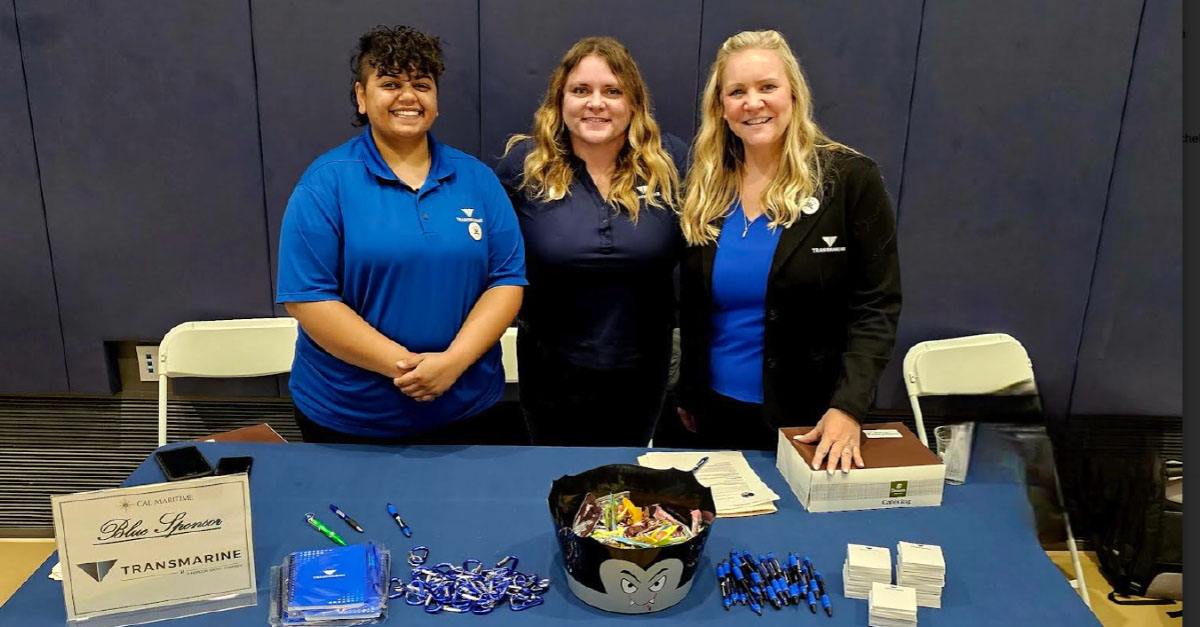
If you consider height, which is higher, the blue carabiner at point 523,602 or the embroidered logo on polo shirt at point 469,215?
the embroidered logo on polo shirt at point 469,215

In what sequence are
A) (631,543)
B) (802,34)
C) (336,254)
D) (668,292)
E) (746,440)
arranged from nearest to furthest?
(631,543)
(336,254)
(746,440)
(668,292)
(802,34)

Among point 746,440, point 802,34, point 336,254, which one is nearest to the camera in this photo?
point 336,254

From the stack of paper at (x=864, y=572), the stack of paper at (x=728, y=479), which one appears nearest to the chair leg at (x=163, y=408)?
the stack of paper at (x=728, y=479)

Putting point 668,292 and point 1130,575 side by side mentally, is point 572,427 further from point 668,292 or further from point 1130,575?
point 1130,575

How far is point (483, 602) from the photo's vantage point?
1309 millimetres

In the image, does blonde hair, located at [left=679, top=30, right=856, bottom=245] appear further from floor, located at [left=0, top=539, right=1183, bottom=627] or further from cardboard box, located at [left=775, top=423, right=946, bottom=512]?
floor, located at [left=0, top=539, right=1183, bottom=627]

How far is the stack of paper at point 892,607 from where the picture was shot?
1.26m

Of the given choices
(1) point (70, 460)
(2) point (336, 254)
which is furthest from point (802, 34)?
(1) point (70, 460)

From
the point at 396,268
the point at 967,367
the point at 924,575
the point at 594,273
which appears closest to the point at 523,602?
the point at 924,575

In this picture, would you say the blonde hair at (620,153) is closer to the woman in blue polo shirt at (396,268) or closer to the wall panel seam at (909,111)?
the woman in blue polo shirt at (396,268)

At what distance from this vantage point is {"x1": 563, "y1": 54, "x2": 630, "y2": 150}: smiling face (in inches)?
80.0

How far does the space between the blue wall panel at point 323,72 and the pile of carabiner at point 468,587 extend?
1651mm

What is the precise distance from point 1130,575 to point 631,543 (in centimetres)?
228

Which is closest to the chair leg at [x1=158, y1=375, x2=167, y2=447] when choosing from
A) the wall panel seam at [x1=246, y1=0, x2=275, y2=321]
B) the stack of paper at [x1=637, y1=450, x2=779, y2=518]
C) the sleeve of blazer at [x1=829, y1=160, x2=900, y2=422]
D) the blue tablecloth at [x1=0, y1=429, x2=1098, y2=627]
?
the wall panel seam at [x1=246, y1=0, x2=275, y2=321]
